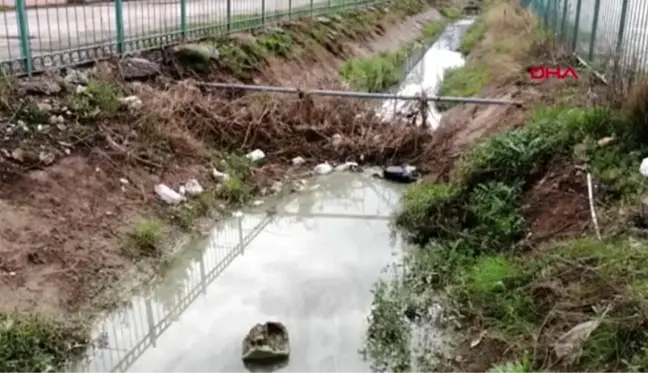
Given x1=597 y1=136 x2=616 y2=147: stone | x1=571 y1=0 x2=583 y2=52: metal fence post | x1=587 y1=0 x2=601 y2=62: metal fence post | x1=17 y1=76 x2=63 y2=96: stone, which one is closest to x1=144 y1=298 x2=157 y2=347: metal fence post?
x1=17 y1=76 x2=63 y2=96: stone

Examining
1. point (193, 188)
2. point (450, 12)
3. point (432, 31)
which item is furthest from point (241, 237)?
point (450, 12)

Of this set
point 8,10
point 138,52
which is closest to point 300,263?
point 138,52

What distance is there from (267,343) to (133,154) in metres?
3.13

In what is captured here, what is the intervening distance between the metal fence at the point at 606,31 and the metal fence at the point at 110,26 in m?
5.01

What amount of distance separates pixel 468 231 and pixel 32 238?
3541 millimetres

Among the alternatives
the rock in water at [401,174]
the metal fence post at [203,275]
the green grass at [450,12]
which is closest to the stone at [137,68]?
the metal fence post at [203,275]

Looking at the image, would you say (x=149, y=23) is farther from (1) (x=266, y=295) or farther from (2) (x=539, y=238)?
(2) (x=539, y=238)

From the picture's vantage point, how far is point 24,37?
6.71 metres

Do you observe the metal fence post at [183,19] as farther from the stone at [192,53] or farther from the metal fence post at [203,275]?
the metal fence post at [203,275]

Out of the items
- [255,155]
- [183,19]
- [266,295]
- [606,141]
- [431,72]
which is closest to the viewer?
[266,295]

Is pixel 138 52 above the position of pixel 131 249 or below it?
above

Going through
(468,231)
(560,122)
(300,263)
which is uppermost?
(560,122)

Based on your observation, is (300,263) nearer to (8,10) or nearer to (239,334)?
(239,334)

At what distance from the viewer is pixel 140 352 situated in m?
4.60
